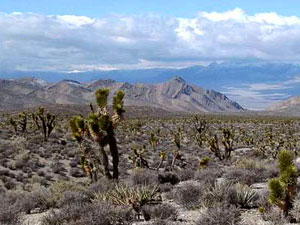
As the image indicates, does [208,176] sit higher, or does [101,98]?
[101,98]

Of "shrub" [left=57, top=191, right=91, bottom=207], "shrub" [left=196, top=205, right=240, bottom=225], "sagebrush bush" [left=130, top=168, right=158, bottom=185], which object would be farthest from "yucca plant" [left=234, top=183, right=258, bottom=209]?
"sagebrush bush" [left=130, top=168, right=158, bottom=185]

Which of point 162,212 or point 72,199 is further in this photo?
point 72,199

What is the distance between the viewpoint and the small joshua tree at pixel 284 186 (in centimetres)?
1024

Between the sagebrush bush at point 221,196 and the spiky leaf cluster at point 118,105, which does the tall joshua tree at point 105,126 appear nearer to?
the spiky leaf cluster at point 118,105

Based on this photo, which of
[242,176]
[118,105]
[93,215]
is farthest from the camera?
[118,105]

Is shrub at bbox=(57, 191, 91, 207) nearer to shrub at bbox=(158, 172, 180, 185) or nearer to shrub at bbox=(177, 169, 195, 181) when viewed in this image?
shrub at bbox=(158, 172, 180, 185)

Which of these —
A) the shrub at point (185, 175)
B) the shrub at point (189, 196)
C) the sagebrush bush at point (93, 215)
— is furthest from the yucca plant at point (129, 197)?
the shrub at point (185, 175)

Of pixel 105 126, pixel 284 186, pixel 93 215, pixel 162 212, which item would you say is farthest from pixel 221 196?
pixel 105 126

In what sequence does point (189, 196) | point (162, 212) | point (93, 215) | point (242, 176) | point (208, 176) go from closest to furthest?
1. point (93, 215)
2. point (162, 212)
3. point (189, 196)
4. point (208, 176)
5. point (242, 176)

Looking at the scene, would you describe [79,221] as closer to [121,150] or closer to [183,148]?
[121,150]

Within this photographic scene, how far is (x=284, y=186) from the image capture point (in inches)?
405

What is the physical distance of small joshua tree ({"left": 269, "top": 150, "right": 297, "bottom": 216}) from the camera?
10242 mm

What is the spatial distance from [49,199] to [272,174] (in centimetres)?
904

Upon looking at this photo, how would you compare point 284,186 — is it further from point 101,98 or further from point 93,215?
point 101,98
